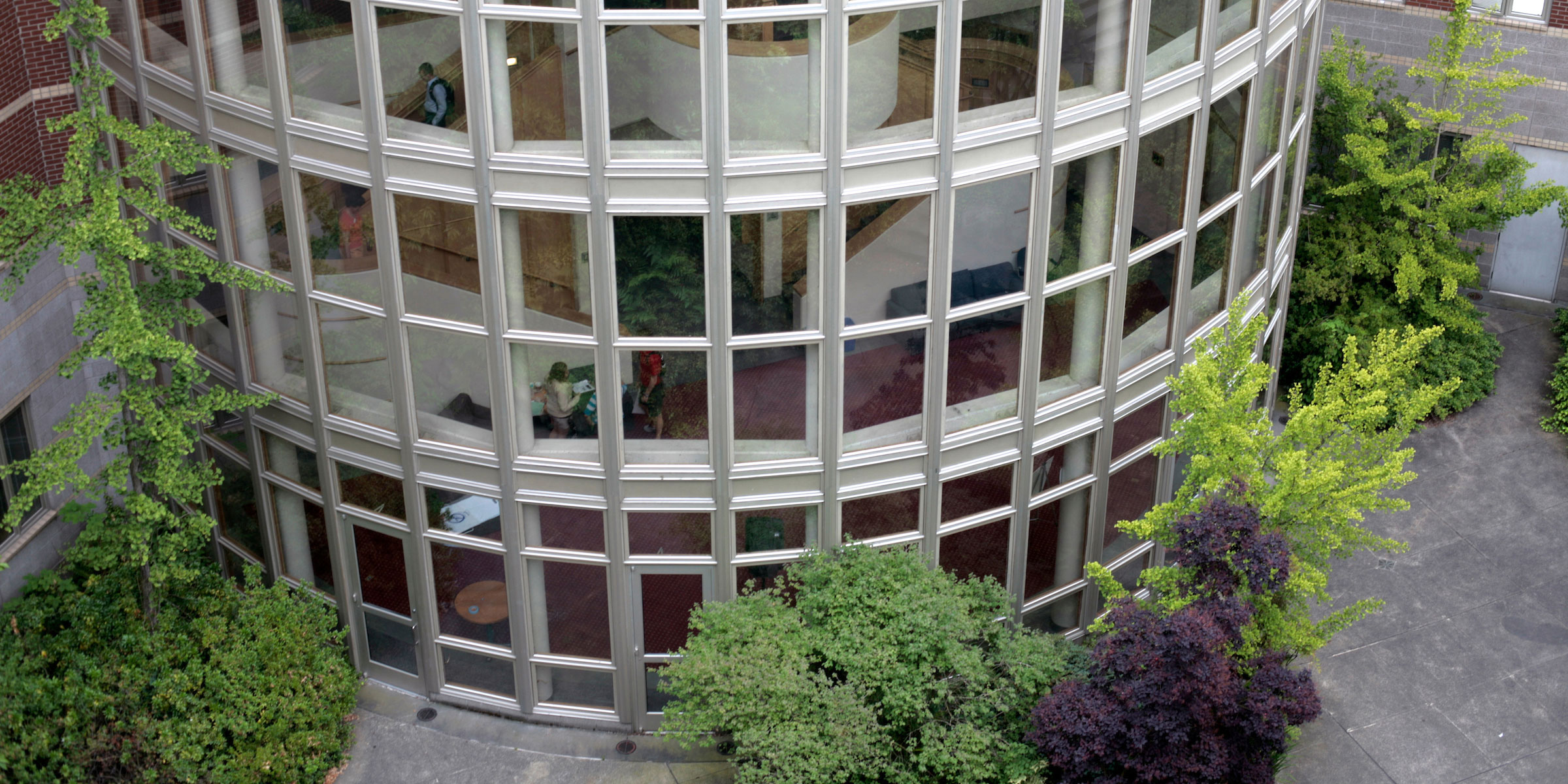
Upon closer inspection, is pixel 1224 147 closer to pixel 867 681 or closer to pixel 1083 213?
pixel 1083 213

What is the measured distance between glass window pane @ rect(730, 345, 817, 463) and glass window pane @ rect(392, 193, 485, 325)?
10.1ft

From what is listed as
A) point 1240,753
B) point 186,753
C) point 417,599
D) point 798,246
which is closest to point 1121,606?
Answer: point 1240,753

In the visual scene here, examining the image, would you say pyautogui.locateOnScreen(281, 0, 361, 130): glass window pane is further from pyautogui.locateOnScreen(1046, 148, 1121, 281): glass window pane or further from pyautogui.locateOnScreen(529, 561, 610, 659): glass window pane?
pyautogui.locateOnScreen(1046, 148, 1121, 281): glass window pane

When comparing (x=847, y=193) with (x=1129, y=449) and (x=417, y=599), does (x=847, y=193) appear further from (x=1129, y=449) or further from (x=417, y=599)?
(x=417, y=599)

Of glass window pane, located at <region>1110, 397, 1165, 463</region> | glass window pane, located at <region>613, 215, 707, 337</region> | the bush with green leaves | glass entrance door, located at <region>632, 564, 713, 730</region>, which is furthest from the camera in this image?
glass window pane, located at <region>1110, 397, 1165, 463</region>

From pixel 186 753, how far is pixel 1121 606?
10743mm

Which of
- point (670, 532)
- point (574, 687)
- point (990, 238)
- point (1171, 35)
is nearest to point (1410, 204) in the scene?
point (1171, 35)

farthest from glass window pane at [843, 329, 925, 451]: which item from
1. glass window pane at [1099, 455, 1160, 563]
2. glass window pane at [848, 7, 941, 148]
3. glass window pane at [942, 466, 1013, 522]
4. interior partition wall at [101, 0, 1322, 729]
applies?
glass window pane at [1099, 455, 1160, 563]

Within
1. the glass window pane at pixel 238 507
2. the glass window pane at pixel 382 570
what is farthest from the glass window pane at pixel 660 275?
the glass window pane at pixel 238 507

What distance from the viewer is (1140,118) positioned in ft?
58.4

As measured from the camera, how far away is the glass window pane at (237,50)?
17109mm

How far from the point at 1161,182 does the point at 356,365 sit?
1000 centimetres

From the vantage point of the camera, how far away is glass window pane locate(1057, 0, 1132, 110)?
16844mm

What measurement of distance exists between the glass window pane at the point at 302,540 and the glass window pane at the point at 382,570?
0.50 metres
